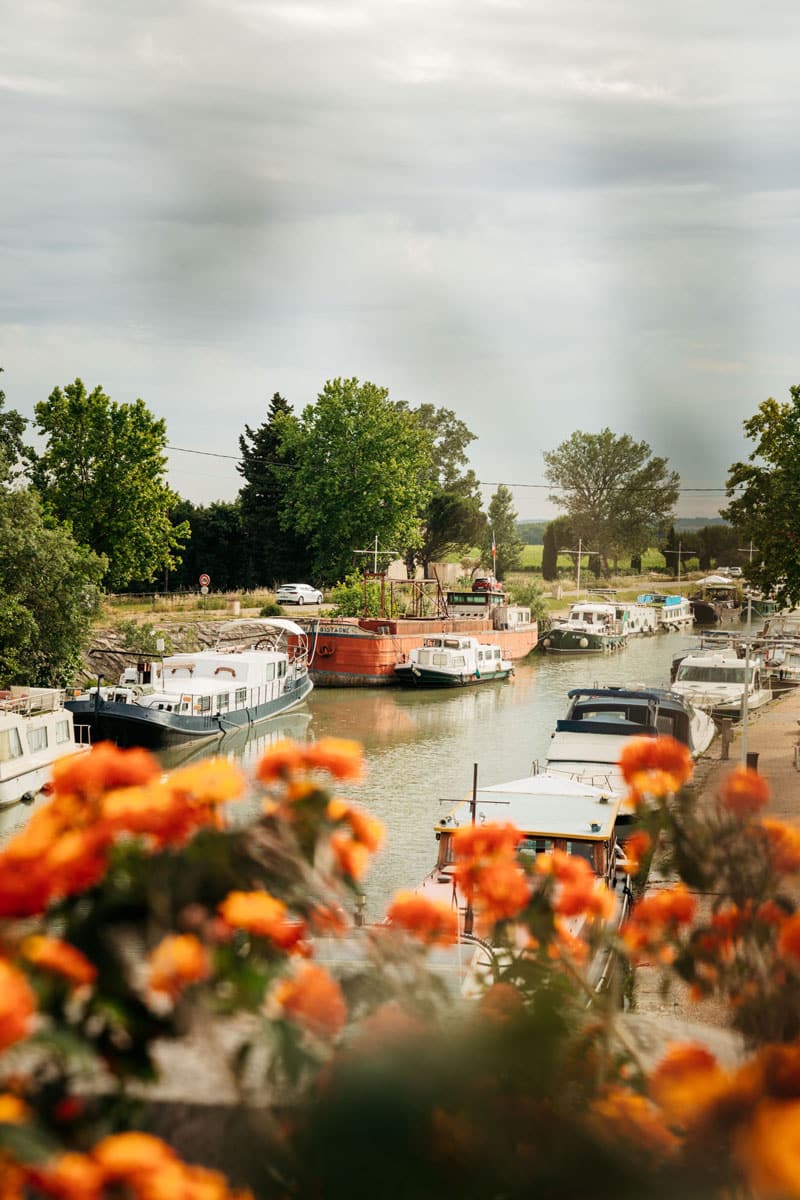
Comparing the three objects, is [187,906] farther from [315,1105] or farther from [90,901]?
[315,1105]

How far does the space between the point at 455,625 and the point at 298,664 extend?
9.86m

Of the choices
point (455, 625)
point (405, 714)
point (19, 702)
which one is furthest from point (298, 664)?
point (19, 702)

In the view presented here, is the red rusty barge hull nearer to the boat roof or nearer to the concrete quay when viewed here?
the concrete quay

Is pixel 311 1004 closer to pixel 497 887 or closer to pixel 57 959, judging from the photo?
pixel 57 959

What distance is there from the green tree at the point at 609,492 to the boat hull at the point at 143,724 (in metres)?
28.8

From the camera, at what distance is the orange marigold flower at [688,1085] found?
6.03 feet

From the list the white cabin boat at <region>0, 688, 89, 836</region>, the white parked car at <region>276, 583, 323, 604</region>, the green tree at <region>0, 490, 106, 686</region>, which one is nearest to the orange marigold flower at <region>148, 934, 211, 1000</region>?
the white cabin boat at <region>0, 688, 89, 836</region>

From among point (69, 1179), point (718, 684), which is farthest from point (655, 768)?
point (718, 684)

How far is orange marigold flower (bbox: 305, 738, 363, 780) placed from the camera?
2.36m

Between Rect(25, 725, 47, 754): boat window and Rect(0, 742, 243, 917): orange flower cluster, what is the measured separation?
652 inches

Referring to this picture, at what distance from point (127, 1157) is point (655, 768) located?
1712mm

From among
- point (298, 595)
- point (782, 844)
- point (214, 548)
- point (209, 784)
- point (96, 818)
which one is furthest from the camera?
point (214, 548)

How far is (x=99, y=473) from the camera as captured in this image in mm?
33188

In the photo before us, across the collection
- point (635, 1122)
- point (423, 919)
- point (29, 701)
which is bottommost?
point (29, 701)
